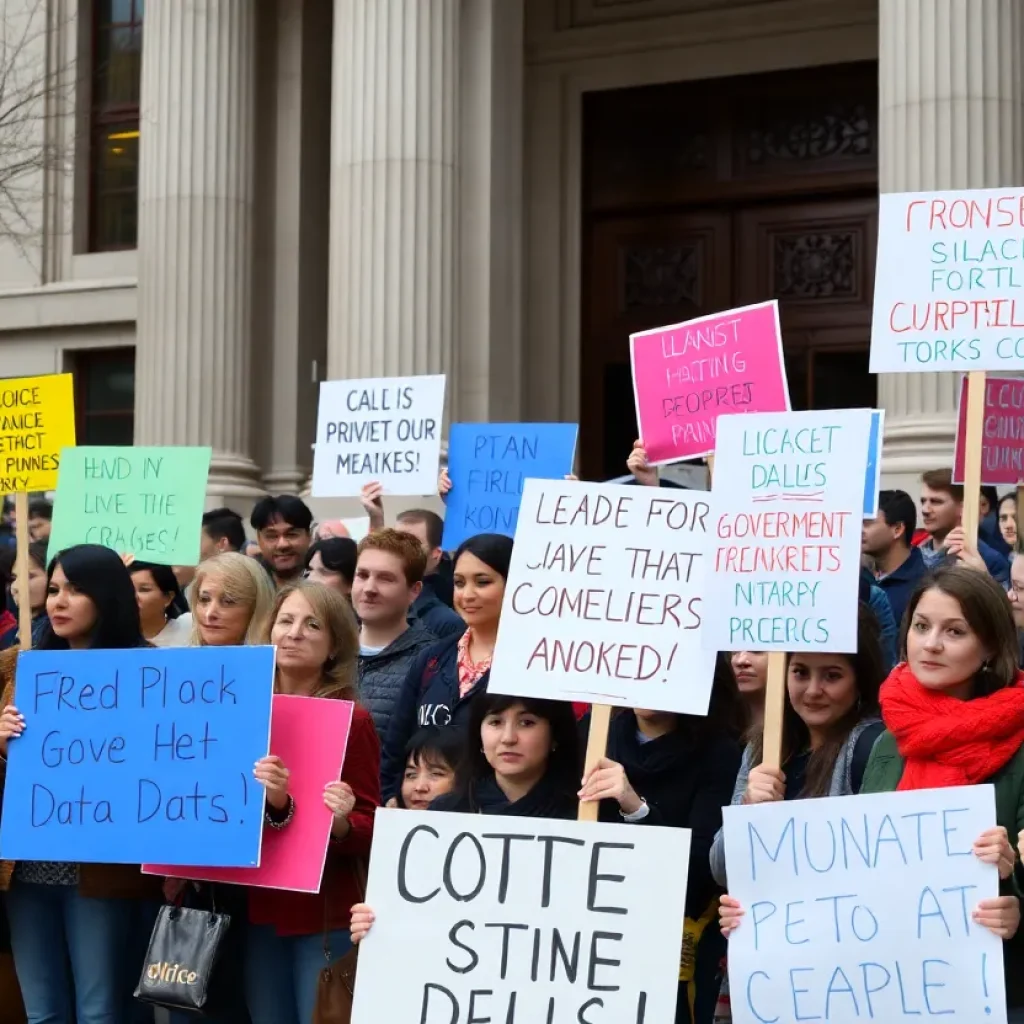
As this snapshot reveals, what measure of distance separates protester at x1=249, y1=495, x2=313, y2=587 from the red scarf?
4.92 meters

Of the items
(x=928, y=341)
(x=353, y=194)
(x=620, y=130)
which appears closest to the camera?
(x=928, y=341)

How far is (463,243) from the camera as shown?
15.0m

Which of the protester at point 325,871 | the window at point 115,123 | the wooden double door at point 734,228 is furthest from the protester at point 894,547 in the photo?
the window at point 115,123

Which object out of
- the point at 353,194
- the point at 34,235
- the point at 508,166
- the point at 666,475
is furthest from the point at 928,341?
the point at 34,235

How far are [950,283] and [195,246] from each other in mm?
9698

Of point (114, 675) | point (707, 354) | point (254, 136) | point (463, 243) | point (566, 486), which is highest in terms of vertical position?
point (254, 136)

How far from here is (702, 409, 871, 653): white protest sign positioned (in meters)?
5.00

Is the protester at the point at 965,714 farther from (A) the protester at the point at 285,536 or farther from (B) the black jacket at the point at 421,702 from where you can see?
(A) the protester at the point at 285,536

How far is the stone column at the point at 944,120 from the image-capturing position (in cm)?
1207

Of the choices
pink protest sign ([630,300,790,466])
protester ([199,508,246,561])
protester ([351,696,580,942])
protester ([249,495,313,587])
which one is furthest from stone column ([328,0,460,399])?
protester ([351,696,580,942])

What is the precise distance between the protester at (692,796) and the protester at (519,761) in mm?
169

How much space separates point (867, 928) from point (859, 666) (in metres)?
0.96

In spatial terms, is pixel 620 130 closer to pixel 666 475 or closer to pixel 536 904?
pixel 666 475

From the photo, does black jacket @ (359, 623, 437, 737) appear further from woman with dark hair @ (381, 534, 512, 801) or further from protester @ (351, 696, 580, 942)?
protester @ (351, 696, 580, 942)
